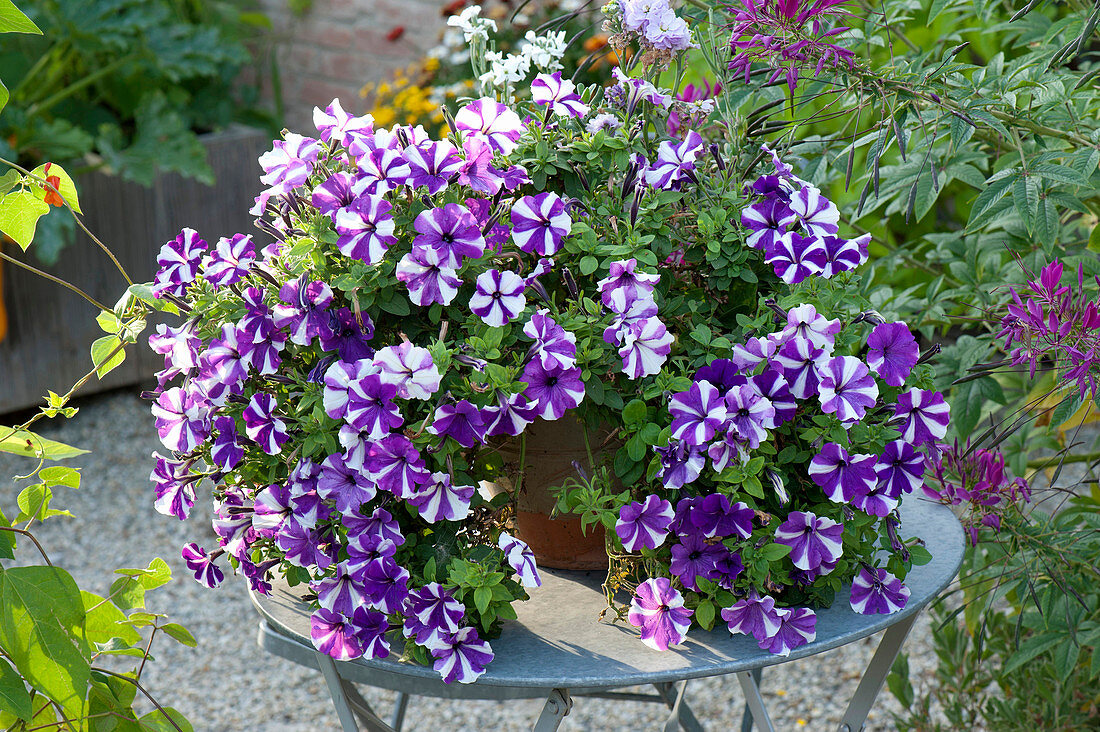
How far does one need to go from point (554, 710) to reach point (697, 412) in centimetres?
27

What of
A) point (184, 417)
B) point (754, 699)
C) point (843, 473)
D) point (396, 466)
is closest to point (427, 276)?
point (396, 466)

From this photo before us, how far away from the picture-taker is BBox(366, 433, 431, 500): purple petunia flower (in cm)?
78

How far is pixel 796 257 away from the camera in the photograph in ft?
2.77

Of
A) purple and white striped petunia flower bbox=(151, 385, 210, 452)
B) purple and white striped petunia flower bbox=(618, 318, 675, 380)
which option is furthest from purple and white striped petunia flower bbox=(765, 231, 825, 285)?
purple and white striped petunia flower bbox=(151, 385, 210, 452)

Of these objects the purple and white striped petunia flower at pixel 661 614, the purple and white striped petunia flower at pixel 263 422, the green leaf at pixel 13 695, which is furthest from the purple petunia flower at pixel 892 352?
the green leaf at pixel 13 695

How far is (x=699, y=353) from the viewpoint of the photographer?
0.85m

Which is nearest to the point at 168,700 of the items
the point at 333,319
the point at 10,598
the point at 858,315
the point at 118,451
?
the point at 118,451

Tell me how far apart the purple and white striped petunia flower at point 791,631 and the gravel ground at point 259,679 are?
1.12 metres

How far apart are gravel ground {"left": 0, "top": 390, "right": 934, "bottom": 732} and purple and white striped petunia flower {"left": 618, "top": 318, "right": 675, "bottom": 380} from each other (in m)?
1.29

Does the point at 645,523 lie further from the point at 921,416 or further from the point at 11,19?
the point at 11,19

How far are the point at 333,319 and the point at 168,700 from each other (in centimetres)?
154

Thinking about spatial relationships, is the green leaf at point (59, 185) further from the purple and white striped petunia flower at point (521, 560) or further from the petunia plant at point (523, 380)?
the purple and white striped petunia flower at point (521, 560)

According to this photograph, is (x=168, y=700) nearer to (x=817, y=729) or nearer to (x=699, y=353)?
(x=817, y=729)

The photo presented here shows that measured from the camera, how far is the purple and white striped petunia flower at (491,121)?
2.84ft
